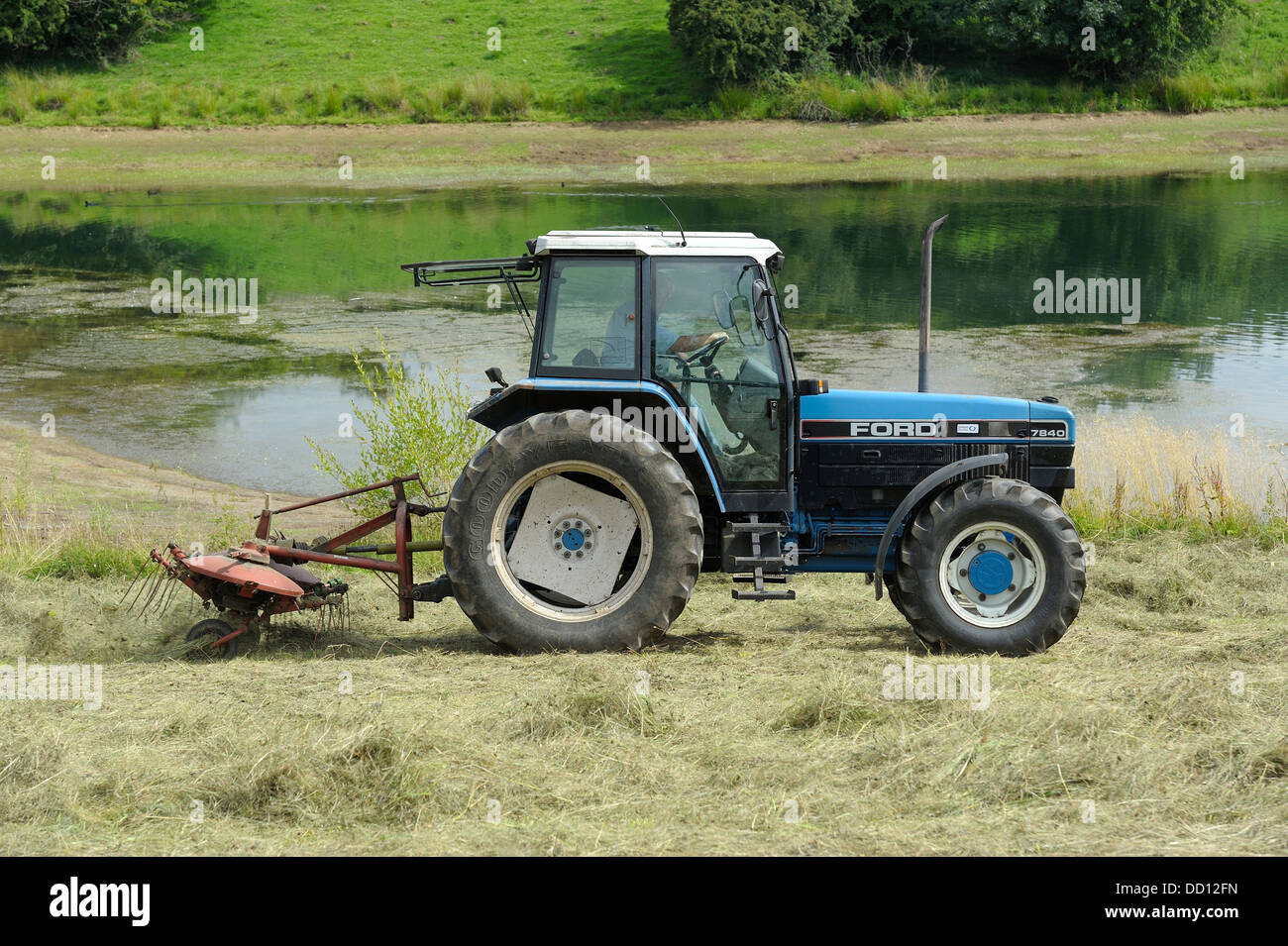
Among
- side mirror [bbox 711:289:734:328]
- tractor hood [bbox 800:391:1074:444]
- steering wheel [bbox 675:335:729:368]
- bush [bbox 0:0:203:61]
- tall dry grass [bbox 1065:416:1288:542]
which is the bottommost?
tall dry grass [bbox 1065:416:1288:542]

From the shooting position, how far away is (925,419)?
842cm

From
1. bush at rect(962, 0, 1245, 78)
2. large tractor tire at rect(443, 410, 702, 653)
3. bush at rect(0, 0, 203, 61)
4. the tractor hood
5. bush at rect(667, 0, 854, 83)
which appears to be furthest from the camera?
bush at rect(0, 0, 203, 61)

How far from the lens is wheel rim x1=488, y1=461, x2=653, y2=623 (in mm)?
8188

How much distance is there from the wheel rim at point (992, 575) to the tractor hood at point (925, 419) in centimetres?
65

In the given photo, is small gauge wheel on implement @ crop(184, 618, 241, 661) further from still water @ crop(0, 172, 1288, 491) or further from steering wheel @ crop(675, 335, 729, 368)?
still water @ crop(0, 172, 1288, 491)

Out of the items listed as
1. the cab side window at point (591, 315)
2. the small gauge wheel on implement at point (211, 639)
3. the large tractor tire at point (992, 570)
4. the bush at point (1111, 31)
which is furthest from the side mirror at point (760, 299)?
the bush at point (1111, 31)

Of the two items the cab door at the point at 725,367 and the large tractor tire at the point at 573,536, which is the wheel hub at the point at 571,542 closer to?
the large tractor tire at the point at 573,536

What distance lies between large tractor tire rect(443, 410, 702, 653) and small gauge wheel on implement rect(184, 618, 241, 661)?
152 cm

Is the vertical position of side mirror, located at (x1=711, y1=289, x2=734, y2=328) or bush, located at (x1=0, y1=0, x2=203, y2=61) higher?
bush, located at (x1=0, y1=0, x2=203, y2=61)

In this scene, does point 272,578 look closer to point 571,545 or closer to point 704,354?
point 571,545

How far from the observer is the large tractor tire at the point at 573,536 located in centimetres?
796

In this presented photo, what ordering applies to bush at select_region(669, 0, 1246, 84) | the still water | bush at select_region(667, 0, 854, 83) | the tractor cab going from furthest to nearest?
bush at select_region(669, 0, 1246, 84) < bush at select_region(667, 0, 854, 83) < the still water < the tractor cab

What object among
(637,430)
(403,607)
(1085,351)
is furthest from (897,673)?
(1085,351)

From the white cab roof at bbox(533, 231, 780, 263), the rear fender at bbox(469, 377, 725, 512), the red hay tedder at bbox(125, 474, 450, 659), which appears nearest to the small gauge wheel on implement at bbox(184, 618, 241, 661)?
the red hay tedder at bbox(125, 474, 450, 659)
